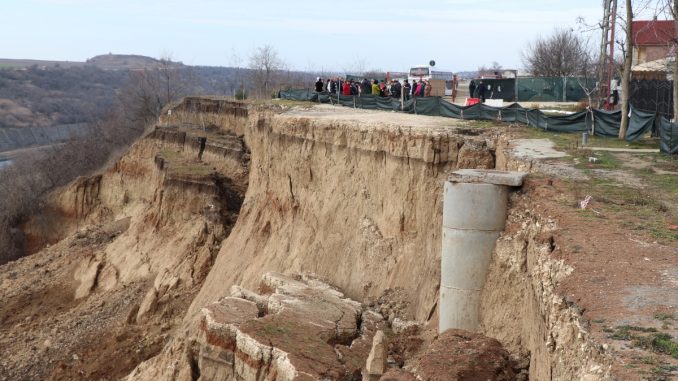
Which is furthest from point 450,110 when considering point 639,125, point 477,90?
point 477,90

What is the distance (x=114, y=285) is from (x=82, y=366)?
6189mm

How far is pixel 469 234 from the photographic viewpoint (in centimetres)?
1454

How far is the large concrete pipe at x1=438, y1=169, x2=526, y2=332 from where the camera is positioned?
14484 millimetres

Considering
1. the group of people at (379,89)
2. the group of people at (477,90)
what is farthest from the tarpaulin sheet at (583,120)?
the group of people at (477,90)

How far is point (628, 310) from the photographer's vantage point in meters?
9.30

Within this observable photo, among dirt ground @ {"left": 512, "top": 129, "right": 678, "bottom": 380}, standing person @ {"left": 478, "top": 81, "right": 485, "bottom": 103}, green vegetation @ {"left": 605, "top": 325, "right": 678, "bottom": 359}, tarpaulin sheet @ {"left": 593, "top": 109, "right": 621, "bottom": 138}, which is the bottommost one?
green vegetation @ {"left": 605, "top": 325, "right": 678, "bottom": 359}

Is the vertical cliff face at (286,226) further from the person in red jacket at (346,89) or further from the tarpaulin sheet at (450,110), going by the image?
the person in red jacket at (346,89)

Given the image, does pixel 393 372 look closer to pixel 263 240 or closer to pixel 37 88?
pixel 263 240

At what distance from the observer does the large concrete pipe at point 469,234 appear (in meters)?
14.5

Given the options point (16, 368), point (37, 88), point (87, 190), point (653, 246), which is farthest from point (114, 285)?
point (37, 88)

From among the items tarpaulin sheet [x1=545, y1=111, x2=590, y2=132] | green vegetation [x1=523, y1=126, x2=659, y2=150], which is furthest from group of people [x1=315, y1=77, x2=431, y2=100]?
green vegetation [x1=523, y1=126, x2=659, y2=150]

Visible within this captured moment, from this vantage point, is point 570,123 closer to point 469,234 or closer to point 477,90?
point 469,234

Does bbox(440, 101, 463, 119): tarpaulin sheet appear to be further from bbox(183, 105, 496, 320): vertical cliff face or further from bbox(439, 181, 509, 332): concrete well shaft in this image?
bbox(439, 181, 509, 332): concrete well shaft

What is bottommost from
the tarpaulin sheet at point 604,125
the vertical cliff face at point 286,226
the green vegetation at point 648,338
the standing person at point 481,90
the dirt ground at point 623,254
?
the vertical cliff face at point 286,226
